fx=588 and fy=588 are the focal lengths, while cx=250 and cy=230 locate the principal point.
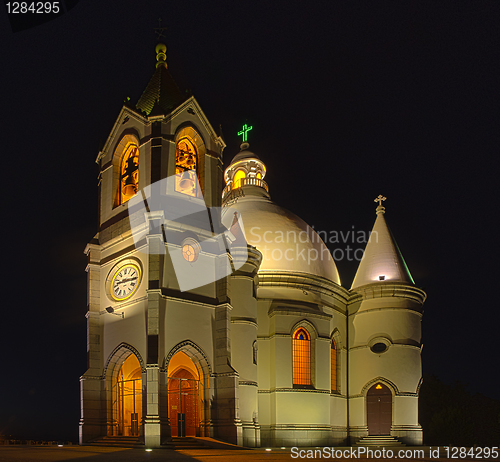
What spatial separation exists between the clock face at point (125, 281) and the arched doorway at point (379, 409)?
16.8m

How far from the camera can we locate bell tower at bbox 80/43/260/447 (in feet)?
84.2

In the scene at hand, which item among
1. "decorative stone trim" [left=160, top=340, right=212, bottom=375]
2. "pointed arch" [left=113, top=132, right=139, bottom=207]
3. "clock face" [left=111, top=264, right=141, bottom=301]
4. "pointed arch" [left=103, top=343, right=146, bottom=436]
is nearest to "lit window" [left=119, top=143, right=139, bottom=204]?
"pointed arch" [left=113, top=132, right=139, bottom=207]

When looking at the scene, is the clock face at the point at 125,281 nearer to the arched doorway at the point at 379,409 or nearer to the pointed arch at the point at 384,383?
the pointed arch at the point at 384,383

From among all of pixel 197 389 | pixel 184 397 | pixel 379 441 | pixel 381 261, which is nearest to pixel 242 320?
pixel 197 389

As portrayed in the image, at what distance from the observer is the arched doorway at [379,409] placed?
34625 millimetres

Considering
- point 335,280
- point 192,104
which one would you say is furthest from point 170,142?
point 335,280

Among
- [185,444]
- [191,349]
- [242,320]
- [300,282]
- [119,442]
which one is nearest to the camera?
[185,444]

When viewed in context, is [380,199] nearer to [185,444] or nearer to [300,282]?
[300,282]

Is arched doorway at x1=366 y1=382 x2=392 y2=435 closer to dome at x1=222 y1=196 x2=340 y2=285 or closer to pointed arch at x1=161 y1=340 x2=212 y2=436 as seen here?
dome at x1=222 y1=196 x2=340 y2=285

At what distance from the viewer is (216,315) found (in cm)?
2761

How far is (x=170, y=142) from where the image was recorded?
28.8 meters

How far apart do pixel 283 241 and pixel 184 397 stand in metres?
12.3

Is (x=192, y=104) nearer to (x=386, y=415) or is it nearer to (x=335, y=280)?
(x=335, y=280)

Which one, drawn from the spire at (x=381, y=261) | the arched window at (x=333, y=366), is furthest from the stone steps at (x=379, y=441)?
the spire at (x=381, y=261)
